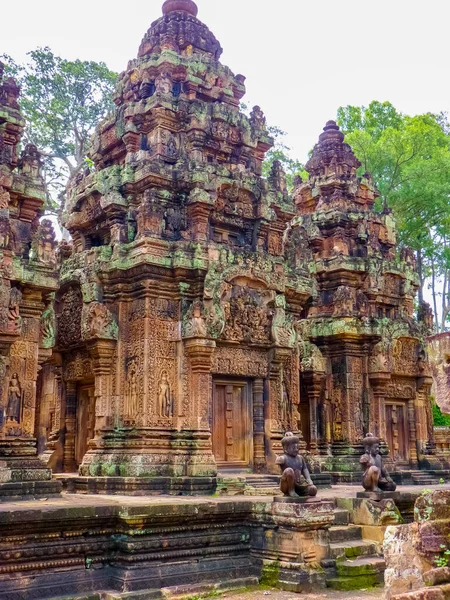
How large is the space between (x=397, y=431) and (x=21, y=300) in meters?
9.99

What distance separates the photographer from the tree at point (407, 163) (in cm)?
2373

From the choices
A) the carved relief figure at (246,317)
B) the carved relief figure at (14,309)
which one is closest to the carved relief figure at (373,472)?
the carved relief figure at (246,317)

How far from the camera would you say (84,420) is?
1267 centimetres

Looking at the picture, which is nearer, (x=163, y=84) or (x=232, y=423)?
(x=232, y=423)

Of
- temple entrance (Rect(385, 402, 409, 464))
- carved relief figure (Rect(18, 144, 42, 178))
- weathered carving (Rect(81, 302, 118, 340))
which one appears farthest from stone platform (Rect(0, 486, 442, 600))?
temple entrance (Rect(385, 402, 409, 464))

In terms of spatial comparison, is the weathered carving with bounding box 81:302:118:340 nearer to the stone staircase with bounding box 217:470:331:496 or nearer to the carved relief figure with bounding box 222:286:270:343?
the carved relief figure with bounding box 222:286:270:343

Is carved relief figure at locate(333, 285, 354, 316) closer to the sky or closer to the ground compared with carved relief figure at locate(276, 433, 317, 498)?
closer to the sky

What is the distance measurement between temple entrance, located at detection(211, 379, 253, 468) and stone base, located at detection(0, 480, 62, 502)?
10.7 ft

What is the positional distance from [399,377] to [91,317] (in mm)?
8063

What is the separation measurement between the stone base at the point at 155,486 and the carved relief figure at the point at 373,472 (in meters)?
2.31

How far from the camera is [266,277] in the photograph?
12.3 meters

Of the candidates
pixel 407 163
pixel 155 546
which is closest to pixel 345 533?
pixel 155 546

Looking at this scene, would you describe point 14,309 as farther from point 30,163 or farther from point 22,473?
point 30,163

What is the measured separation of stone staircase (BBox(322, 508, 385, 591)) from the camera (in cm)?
833
